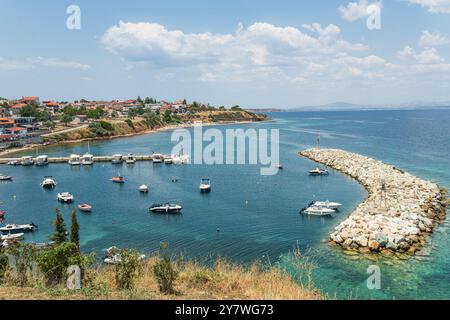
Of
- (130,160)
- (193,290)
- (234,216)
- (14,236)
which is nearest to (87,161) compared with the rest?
(130,160)

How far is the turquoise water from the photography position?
23016mm

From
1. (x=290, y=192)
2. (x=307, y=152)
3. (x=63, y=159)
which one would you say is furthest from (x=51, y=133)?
(x=290, y=192)

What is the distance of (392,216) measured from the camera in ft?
103

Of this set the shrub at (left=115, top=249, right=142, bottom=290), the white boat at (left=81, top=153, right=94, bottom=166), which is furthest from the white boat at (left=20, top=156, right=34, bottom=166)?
the shrub at (left=115, top=249, right=142, bottom=290)

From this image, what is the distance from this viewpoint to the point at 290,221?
1361 inches

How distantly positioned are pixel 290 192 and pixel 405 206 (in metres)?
14.2

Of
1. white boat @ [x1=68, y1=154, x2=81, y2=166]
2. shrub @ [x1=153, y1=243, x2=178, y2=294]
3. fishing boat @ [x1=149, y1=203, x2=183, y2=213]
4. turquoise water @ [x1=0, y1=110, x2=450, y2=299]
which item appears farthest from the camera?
white boat @ [x1=68, y1=154, x2=81, y2=166]

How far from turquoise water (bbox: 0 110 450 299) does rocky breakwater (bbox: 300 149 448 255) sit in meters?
1.21

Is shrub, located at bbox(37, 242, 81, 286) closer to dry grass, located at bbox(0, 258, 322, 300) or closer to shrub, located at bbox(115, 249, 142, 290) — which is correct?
dry grass, located at bbox(0, 258, 322, 300)

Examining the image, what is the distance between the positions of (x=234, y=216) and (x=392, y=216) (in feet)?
43.9

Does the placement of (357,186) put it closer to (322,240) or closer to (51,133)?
(322,240)

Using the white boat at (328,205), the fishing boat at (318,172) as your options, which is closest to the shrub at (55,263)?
the white boat at (328,205)

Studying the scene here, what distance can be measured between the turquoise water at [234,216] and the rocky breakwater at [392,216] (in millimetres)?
1214

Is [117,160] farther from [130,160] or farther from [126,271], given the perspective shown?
[126,271]
